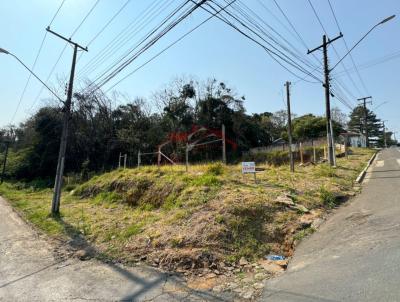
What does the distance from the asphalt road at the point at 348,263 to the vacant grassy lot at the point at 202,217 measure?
0.68 meters

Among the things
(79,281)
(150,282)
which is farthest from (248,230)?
(79,281)

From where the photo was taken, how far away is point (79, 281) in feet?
20.2

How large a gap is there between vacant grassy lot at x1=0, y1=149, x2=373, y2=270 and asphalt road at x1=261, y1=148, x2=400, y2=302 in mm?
679

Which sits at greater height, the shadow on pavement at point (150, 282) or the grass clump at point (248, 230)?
the grass clump at point (248, 230)

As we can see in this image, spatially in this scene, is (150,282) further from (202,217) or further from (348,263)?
(348,263)

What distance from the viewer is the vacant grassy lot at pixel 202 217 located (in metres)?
6.92

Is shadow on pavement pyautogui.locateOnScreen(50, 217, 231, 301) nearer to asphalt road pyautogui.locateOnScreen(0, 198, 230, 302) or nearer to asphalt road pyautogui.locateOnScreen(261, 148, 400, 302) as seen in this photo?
asphalt road pyautogui.locateOnScreen(0, 198, 230, 302)

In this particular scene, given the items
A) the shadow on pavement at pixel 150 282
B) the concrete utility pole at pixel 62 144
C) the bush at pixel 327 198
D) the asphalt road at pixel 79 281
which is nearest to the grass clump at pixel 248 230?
the shadow on pavement at pixel 150 282

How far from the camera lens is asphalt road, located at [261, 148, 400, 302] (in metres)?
4.38

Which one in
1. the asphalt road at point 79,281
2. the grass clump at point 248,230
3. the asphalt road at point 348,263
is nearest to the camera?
the asphalt road at point 348,263

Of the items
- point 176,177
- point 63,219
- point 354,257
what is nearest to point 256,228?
point 354,257

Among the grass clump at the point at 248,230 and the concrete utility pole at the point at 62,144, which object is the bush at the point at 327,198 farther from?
the concrete utility pole at the point at 62,144

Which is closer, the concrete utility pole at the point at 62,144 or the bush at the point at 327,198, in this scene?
the bush at the point at 327,198

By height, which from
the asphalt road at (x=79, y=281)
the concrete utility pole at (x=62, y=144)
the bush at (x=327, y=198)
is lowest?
the asphalt road at (x=79, y=281)
